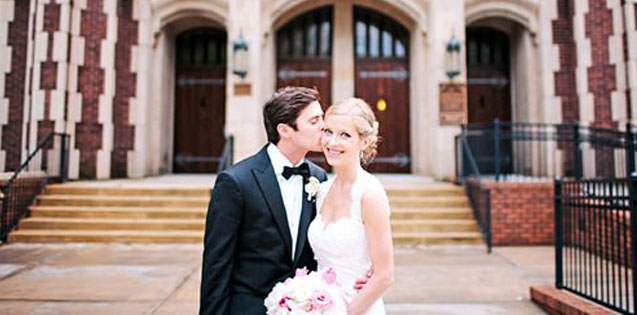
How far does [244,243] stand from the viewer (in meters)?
1.90

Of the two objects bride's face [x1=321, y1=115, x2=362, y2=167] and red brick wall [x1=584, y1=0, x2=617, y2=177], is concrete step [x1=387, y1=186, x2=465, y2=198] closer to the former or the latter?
red brick wall [x1=584, y1=0, x2=617, y2=177]

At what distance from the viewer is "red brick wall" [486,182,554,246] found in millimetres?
7277

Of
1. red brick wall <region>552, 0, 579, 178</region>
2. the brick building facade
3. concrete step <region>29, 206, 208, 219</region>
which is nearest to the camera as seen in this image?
concrete step <region>29, 206, 208, 219</region>

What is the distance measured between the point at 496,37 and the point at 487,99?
1805 mm

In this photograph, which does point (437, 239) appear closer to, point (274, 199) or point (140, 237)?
point (140, 237)

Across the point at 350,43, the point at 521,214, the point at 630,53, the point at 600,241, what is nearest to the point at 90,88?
the point at 350,43

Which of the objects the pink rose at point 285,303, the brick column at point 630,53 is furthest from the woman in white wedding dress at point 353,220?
the brick column at point 630,53

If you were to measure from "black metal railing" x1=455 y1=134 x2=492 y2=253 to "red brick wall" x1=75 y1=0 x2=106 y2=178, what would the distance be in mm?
8088

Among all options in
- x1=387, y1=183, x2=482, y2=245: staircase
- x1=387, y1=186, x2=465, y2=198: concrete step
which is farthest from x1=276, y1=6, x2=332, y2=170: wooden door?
x1=387, y1=183, x2=482, y2=245: staircase

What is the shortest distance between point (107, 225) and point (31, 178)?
6.26ft

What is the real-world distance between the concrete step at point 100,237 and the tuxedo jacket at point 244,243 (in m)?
5.40

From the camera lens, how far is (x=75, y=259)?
6.01m

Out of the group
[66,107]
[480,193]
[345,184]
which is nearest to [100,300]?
[345,184]

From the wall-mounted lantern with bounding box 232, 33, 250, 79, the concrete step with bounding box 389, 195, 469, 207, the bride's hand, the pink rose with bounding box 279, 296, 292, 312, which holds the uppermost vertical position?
the wall-mounted lantern with bounding box 232, 33, 250, 79
